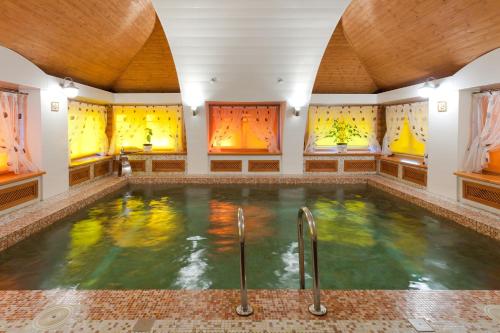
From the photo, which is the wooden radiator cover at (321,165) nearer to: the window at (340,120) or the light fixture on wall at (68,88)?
the window at (340,120)

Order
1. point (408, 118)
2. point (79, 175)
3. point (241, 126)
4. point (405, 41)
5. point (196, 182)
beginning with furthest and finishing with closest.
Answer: point (241, 126) → point (196, 182) → point (408, 118) → point (79, 175) → point (405, 41)

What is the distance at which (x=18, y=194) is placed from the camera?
21.0ft

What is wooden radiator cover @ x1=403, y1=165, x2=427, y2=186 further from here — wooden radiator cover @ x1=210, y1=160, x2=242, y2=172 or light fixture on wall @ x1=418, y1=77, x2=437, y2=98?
wooden radiator cover @ x1=210, y1=160, x2=242, y2=172

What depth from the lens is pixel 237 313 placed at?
2854 millimetres

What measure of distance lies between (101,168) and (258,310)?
8753 millimetres

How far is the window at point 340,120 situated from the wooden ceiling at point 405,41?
2.23 feet

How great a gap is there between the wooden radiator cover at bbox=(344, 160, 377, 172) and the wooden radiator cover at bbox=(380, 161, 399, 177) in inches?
12.3

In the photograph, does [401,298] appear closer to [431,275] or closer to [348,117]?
[431,275]

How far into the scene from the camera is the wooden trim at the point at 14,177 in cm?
600

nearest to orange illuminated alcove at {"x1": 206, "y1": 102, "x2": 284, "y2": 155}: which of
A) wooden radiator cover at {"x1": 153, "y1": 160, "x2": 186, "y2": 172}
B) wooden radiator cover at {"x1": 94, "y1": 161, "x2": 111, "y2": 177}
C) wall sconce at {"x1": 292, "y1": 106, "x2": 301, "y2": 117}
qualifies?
wooden radiator cover at {"x1": 153, "y1": 160, "x2": 186, "y2": 172}

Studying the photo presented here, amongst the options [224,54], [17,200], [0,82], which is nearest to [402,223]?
[224,54]

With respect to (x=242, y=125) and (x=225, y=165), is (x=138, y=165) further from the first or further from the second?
(x=242, y=125)

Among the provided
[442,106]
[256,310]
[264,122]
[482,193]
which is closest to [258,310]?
[256,310]

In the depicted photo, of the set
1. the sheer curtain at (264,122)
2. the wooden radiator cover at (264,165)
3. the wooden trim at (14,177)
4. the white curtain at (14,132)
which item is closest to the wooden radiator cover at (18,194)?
the wooden trim at (14,177)
